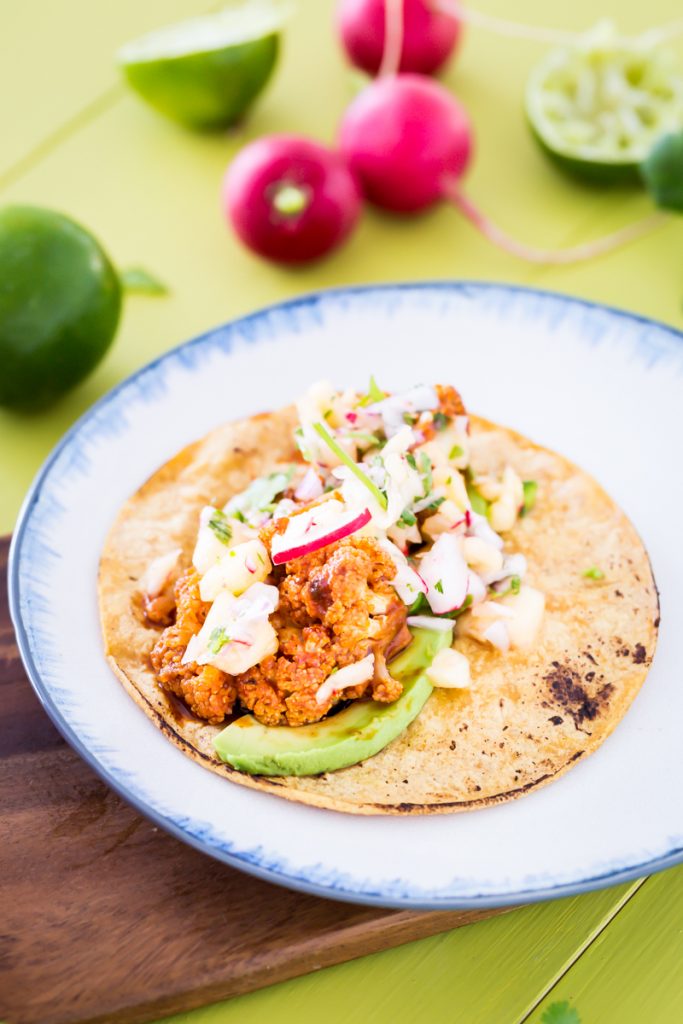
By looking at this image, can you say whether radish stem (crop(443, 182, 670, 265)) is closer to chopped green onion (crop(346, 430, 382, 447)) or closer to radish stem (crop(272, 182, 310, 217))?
radish stem (crop(272, 182, 310, 217))

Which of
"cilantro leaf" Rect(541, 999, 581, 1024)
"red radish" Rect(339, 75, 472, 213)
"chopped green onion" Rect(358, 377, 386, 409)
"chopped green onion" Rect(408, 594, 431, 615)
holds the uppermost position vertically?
"red radish" Rect(339, 75, 472, 213)

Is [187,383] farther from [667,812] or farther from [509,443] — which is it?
[667,812]

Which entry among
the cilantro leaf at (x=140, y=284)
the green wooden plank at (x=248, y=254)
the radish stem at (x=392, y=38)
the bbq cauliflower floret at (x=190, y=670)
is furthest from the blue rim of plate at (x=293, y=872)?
the radish stem at (x=392, y=38)

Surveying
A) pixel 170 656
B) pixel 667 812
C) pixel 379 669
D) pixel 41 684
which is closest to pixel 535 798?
pixel 667 812

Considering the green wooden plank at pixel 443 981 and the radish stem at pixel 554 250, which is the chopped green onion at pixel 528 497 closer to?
the green wooden plank at pixel 443 981

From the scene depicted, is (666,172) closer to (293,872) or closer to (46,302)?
(46,302)

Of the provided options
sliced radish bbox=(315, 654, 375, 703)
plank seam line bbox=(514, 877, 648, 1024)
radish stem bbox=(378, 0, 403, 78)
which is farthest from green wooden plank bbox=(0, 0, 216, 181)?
plank seam line bbox=(514, 877, 648, 1024)

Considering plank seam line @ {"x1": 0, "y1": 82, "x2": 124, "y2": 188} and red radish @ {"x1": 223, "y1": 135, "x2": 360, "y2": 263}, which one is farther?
plank seam line @ {"x1": 0, "y1": 82, "x2": 124, "y2": 188}

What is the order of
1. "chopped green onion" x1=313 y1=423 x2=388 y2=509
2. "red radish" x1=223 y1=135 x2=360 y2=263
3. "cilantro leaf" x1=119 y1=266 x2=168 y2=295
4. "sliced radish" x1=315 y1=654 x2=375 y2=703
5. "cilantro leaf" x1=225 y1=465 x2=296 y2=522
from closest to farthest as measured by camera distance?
"sliced radish" x1=315 y1=654 x2=375 y2=703
"chopped green onion" x1=313 y1=423 x2=388 y2=509
"cilantro leaf" x1=225 y1=465 x2=296 y2=522
"red radish" x1=223 y1=135 x2=360 y2=263
"cilantro leaf" x1=119 y1=266 x2=168 y2=295
